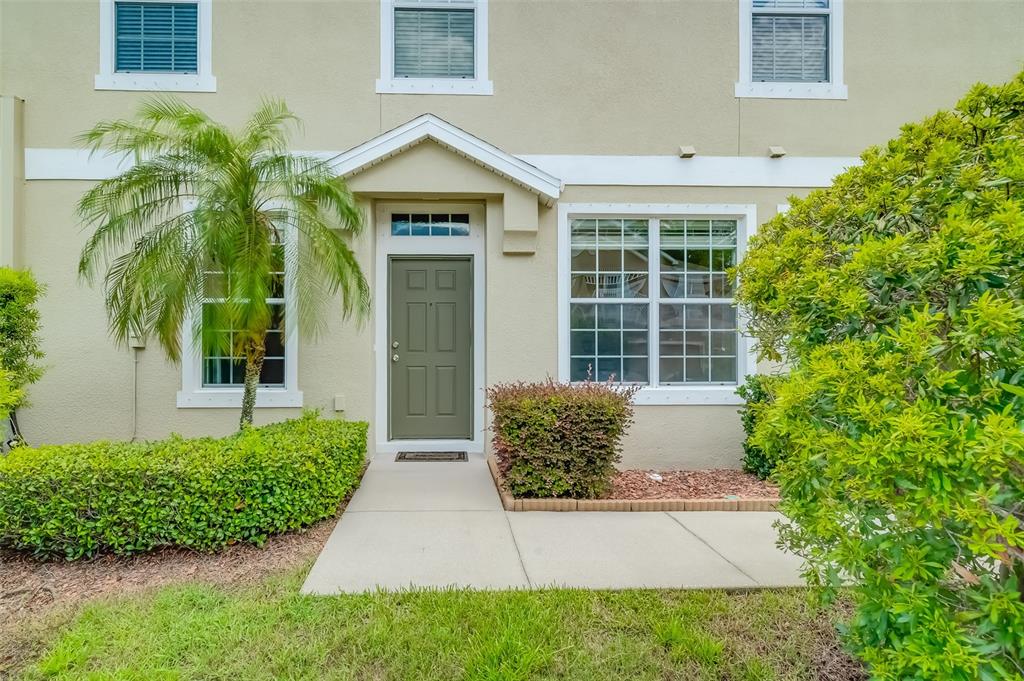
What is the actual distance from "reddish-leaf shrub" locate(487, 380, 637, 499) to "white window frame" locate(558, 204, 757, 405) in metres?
1.49

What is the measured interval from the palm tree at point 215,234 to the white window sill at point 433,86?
1546 mm

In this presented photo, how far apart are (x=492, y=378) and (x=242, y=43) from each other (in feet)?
16.0

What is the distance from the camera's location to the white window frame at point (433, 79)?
6.33 m

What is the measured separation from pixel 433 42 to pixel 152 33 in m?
3.26

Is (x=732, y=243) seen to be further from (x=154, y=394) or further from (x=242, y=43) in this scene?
(x=154, y=394)

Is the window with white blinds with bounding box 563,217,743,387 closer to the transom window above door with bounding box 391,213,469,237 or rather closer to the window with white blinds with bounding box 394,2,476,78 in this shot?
the transom window above door with bounding box 391,213,469,237

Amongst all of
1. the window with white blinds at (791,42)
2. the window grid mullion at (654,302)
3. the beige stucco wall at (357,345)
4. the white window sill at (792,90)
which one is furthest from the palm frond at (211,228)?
the window with white blinds at (791,42)

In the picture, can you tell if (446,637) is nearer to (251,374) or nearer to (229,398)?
(251,374)

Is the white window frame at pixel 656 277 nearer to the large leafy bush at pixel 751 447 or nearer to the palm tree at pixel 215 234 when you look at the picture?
the large leafy bush at pixel 751 447

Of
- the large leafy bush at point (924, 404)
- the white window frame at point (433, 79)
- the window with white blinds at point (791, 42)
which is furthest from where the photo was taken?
the window with white blinds at point (791, 42)

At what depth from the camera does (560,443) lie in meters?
4.90

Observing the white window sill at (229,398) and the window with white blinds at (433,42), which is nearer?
the white window sill at (229,398)

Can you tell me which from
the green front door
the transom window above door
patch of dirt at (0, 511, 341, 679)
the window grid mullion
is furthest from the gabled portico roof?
patch of dirt at (0, 511, 341, 679)

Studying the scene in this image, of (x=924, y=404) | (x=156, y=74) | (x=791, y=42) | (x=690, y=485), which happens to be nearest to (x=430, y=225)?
(x=156, y=74)
